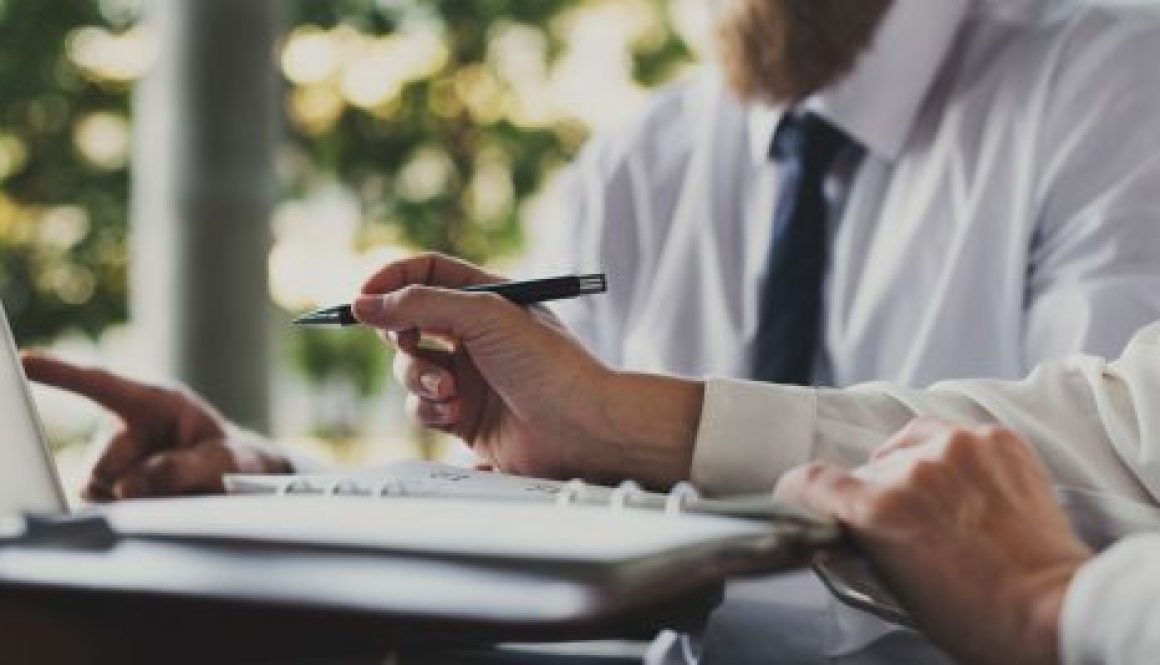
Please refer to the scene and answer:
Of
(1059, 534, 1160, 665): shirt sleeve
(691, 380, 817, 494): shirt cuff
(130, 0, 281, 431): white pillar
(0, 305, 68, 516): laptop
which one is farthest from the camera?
(130, 0, 281, 431): white pillar

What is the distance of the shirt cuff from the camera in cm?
84

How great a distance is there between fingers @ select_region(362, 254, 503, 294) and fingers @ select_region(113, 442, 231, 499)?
26 cm

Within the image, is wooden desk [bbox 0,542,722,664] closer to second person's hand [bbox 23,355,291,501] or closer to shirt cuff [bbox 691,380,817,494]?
shirt cuff [bbox 691,380,817,494]

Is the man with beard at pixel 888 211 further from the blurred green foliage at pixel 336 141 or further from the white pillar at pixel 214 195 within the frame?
the blurred green foliage at pixel 336 141

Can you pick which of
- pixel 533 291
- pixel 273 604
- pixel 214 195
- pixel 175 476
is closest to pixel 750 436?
pixel 533 291

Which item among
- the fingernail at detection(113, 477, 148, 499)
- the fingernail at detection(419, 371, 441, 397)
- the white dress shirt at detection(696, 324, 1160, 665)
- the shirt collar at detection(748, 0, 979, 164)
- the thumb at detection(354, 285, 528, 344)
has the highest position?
the shirt collar at detection(748, 0, 979, 164)

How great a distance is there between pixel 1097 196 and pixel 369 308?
660 millimetres

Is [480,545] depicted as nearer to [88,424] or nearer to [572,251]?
[572,251]

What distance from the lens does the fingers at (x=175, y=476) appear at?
1.18m

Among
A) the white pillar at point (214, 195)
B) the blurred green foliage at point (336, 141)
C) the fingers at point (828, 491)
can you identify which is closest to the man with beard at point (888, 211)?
the fingers at point (828, 491)

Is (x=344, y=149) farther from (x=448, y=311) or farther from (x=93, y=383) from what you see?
(x=448, y=311)

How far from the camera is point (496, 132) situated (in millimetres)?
4020

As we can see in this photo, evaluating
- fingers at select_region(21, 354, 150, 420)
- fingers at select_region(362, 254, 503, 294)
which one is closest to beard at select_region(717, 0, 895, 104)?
fingers at select_region(362, 254, 503, 294)

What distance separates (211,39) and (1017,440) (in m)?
2.33
